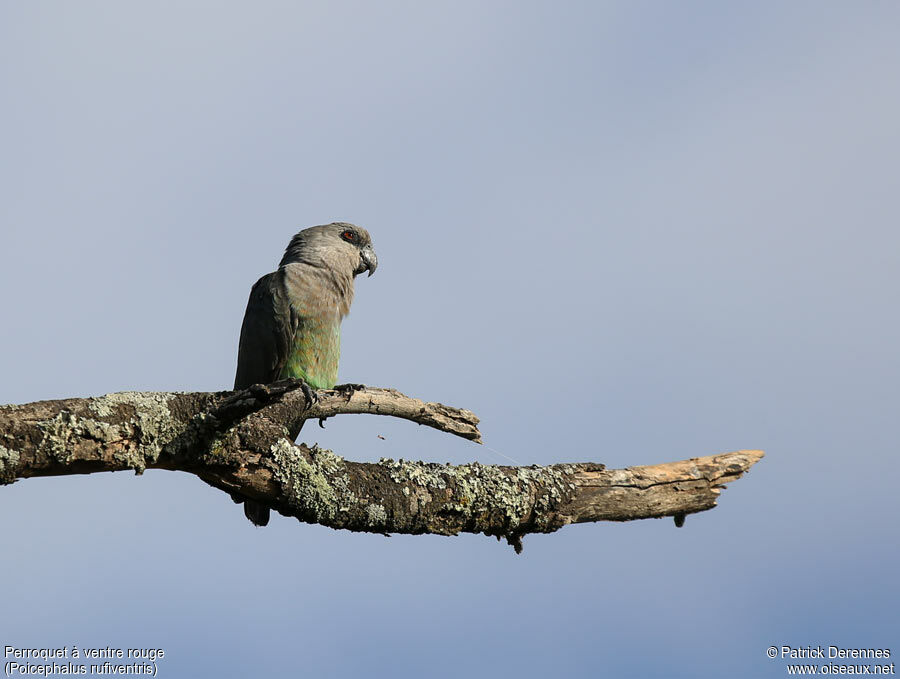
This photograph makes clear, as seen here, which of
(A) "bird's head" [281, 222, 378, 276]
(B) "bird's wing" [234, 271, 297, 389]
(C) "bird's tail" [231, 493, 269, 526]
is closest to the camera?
(C) "bird's tail" [231, 493, 269, 526]

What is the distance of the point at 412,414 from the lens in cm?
520

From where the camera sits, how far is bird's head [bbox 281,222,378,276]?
7.85m

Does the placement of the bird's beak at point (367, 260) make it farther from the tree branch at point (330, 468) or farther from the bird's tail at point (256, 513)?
the bird's tail at point (256, 513)

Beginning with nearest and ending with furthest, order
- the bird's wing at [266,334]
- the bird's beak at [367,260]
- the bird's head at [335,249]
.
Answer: the bird's wing at [266,334] < the bird's head at [335,249] < the bird's beak at [367,260]

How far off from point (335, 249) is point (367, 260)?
1.38 feet

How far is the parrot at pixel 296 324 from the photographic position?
7250 millimetres

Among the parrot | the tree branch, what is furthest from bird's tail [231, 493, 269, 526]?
the parrot

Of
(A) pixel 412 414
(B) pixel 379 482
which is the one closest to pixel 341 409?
(A) pixel 412 414

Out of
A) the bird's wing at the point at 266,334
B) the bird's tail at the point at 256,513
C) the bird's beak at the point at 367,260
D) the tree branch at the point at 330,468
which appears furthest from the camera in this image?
the bird's beak at the point at 367,260

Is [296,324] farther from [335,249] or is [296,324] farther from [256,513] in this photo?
[256,513]

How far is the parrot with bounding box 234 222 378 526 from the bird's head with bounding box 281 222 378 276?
0.7 inches

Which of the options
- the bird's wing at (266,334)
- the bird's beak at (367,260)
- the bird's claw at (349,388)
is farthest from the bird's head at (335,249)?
the bird's claw at (349,388)

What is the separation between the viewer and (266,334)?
23.8 ft

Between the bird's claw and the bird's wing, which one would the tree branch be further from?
the bird's wing
